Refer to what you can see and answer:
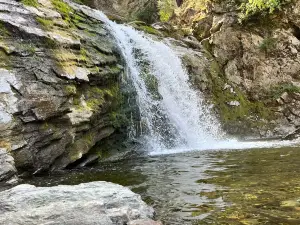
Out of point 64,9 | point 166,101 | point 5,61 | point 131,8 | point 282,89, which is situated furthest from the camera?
point 131,8

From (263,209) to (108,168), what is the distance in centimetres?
560

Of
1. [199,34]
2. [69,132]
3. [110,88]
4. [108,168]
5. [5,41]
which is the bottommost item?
[108,168]

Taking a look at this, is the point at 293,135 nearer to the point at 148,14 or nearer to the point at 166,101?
the point at 166,101

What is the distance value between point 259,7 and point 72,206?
15789 mm

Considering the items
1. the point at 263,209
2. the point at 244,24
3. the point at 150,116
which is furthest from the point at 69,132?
the point at 244,24

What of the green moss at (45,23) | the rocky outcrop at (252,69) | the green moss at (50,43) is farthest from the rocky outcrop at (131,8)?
the green moss at (50,43)

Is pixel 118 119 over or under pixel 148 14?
under

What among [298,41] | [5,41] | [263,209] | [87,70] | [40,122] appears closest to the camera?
[263,209]

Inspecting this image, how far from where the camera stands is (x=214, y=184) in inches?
249

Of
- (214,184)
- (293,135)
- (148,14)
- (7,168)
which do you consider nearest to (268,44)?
(293,135)

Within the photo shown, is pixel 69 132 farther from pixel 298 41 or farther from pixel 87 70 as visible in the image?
pixel 298 41

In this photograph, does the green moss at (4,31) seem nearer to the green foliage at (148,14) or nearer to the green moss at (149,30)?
the green moss at (149,30)

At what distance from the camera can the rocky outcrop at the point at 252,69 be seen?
16.7 meters

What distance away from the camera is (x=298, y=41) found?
1764 centimetres
